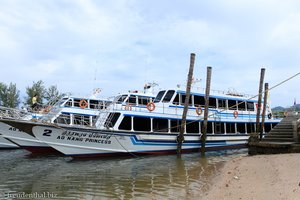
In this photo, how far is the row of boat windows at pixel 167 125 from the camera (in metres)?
17.8

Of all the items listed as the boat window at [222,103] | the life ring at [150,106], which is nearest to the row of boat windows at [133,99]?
the life ring at [150,106]

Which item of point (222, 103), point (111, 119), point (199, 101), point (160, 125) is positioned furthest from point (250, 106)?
point (111, 119)

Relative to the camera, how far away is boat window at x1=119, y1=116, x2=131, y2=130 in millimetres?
17678

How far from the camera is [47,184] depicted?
11102 millimetres

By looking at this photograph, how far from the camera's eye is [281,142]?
15141 millimetres

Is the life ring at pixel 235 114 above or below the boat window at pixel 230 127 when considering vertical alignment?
above

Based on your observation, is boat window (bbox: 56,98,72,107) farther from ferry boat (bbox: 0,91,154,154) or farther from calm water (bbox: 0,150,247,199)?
calm water (bbox: 0,150,247,199)

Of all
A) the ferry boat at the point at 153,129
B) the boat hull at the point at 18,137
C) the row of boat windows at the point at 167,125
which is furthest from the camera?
the boat hull at the point at 18,137

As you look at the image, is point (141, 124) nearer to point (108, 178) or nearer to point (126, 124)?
point (126, 124)

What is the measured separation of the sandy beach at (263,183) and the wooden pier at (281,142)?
2.63 m

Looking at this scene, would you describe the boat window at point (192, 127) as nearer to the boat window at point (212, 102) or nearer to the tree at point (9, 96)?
the boat window at point (212, 102)

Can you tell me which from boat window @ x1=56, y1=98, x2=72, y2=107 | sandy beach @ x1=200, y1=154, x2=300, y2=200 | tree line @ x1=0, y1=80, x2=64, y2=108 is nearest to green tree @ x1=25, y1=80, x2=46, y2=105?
tree line @ x1=0, y1=80, x2=64, y2=108

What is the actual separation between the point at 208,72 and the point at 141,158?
690 centimetres

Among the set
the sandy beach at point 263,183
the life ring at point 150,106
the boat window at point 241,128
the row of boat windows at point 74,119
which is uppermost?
the life ring at point 150,106
